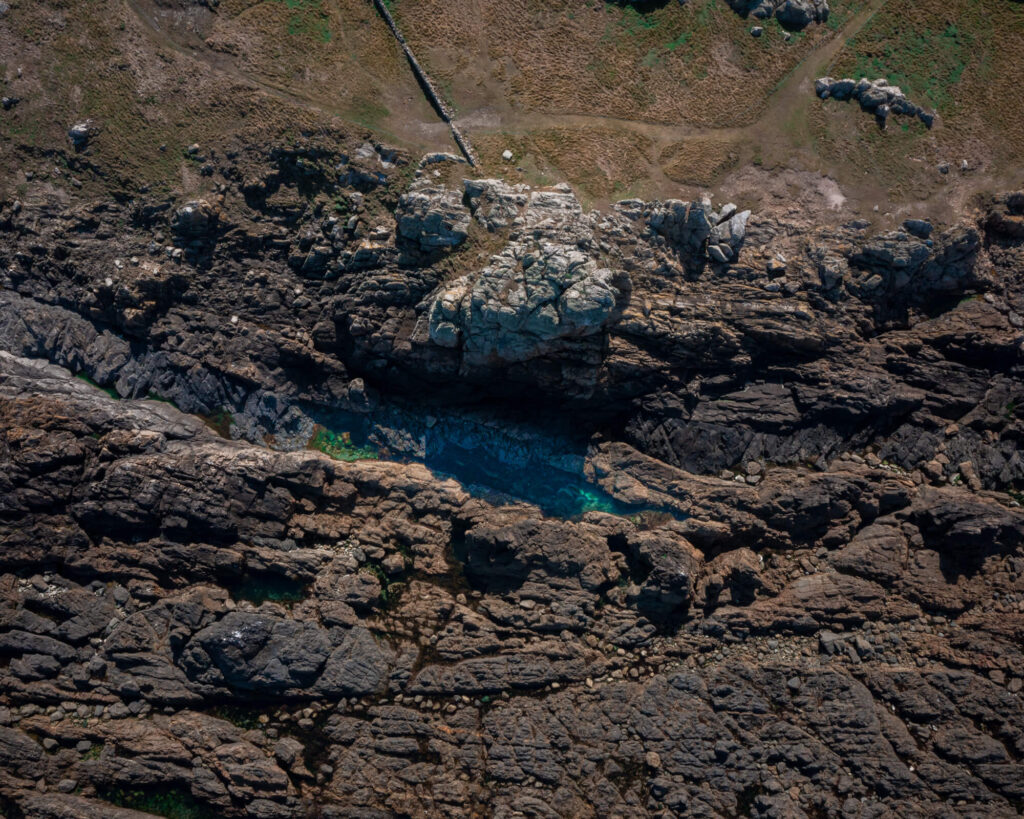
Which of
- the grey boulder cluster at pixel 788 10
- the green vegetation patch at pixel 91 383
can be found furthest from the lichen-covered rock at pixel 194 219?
the grey boulder cluster at pixel 788 10

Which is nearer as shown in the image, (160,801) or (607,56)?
(160,801)

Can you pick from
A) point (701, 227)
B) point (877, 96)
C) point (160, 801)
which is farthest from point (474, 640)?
point (877, 96)

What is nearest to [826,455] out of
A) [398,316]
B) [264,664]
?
[398,316]

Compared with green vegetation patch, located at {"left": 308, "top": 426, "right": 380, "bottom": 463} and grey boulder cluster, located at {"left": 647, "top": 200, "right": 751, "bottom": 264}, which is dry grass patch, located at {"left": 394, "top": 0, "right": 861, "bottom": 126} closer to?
grey boulder cluster, located at {"left": 647, "top": 200, "right": 751, "bottom": 264}

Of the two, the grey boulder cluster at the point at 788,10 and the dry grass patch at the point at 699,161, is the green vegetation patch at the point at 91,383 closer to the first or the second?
the dry grass patch at the point at 699,161

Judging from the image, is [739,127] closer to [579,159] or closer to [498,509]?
[579,159]
